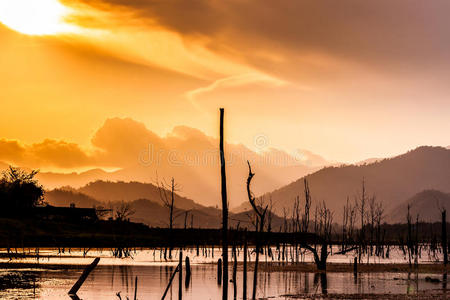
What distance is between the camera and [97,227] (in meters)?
124

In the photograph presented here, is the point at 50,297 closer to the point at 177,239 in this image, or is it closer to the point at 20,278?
the point at 20,278

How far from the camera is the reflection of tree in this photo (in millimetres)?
121625

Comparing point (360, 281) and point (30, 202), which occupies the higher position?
point (30, 202)

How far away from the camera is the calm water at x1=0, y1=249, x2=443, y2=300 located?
1676 inches

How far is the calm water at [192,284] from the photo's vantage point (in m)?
42.6

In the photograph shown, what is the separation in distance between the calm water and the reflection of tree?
5973 centimetres

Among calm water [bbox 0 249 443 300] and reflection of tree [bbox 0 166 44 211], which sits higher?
reflection of tree [bbox 0 166 44 211]

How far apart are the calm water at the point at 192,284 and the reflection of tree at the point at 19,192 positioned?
59.7m

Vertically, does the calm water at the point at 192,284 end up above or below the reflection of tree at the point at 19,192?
below

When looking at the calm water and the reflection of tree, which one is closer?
the calm water

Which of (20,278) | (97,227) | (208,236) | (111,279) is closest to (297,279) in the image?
(111,279)

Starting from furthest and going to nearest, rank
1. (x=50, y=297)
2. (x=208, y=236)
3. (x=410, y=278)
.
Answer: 1. (x=208, y=236)
2. (x=410, y=278)
3. (x=50, y=297)

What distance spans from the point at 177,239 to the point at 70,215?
74.3ft

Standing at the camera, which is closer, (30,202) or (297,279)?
(297,279)
